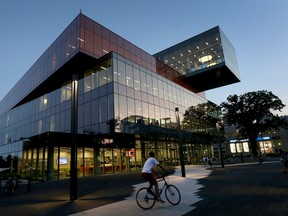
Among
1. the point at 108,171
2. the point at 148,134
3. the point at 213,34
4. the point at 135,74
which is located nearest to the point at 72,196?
Result: the point at 108,171

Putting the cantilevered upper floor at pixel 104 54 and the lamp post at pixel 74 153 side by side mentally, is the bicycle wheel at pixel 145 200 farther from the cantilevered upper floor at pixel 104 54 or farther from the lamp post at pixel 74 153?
the cantilevered upper floor at pixel 104 54

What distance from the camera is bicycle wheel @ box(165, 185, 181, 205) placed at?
789 centimetres

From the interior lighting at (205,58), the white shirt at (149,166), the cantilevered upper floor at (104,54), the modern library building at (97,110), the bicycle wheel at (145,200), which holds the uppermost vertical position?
the interior lighting at (205,58)

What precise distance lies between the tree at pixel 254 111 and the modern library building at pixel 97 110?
8382 millimetres

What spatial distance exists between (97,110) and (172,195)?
20676mm

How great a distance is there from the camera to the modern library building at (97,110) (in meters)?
25.2

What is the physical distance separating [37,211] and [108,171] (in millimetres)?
19040

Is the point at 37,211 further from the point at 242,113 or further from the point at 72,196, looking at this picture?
the point at 242,113

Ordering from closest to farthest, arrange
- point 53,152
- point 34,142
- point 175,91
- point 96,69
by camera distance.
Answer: point 53,152, point 34,142, point 96,69, point 175,91

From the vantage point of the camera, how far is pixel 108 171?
26.5m

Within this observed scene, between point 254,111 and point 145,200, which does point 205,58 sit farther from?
point 145,200

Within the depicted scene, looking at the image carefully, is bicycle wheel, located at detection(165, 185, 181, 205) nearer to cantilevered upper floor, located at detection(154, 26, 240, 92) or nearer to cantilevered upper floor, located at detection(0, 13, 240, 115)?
cantilevered upper floor, located at detection(0, 13, 240, 115)

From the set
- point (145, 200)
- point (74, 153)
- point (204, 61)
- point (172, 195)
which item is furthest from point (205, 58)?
point (145, 200)

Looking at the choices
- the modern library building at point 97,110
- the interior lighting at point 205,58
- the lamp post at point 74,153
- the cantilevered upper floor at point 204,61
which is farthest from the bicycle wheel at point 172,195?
the interior lighting at point 205,58
